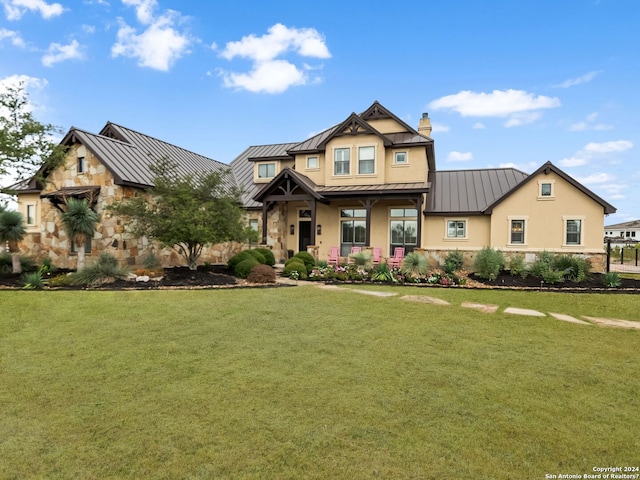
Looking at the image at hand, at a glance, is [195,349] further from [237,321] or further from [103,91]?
[103,91]

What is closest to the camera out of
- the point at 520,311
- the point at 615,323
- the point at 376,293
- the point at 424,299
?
the point at 615,323

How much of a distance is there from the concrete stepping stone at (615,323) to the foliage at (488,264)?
6.25m

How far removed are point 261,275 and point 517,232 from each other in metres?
13.3

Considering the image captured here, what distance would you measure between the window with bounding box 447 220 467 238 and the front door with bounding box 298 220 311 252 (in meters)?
7.85

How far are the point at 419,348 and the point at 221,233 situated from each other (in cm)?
994

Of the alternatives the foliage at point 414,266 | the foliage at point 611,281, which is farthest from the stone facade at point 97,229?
the foliage at point 611,281

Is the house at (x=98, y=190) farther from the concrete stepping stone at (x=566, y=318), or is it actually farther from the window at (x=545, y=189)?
the window at (x=545, y=189)

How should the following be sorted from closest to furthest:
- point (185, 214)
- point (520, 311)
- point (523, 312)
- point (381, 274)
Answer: point (523, 312), point (520, 311), point (185, 214), point (381, 274)

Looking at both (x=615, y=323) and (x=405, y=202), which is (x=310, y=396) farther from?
(x=405, y=202)

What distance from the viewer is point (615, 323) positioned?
24.7 ft

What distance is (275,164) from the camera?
23.2 meters

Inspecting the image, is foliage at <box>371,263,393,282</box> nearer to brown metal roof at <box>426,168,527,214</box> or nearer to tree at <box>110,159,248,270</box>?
tree at <box>110,159,248,270</box>

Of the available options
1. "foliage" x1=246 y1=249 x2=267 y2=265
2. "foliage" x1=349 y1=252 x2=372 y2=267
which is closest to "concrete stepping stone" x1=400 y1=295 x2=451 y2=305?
"foliage" x1=349 y1=252 x2=372 y2=267

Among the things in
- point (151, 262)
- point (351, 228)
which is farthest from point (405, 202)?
point (151, 262)
